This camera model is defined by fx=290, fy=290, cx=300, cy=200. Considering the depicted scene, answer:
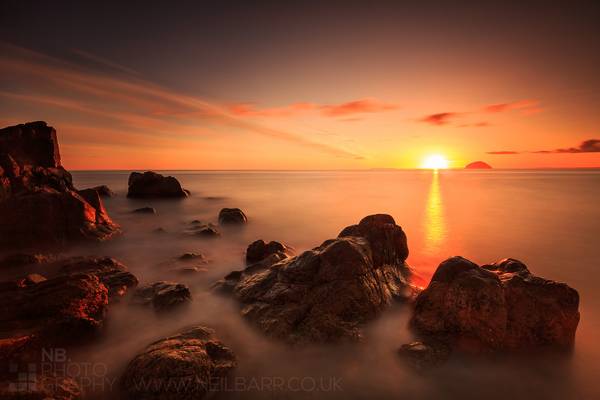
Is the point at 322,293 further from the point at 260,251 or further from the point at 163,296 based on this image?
the point at 260,251

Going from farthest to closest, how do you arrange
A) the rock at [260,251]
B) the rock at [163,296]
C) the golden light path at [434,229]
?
the golden light path at [434,229]
the rock at [260,251]
the rock at [163,296]

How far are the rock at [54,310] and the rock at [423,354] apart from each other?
6.69m

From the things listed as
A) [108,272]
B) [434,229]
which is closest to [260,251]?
[108,272]

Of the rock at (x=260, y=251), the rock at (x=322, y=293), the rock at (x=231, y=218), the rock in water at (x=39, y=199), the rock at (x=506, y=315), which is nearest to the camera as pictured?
the rock at (x=506, y=315)

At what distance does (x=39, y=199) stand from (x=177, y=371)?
499 inches

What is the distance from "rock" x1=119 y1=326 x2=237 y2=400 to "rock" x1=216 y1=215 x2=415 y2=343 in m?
1.44

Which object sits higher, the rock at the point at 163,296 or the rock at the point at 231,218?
the rock at the point at 231,218

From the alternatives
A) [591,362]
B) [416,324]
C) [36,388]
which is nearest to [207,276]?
[36,388]

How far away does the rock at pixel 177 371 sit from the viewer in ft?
14.9

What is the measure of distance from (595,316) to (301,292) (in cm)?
816

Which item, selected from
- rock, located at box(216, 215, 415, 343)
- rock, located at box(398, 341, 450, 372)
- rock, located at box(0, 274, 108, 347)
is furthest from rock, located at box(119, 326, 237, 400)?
rock, located at box(398, 341, 450, 372)

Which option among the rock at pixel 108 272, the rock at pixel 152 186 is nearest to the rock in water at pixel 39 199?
the rock at pixel 108 272

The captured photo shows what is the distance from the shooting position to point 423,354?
5.77 m

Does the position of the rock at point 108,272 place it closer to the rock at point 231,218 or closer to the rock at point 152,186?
the rock at point 231,218
